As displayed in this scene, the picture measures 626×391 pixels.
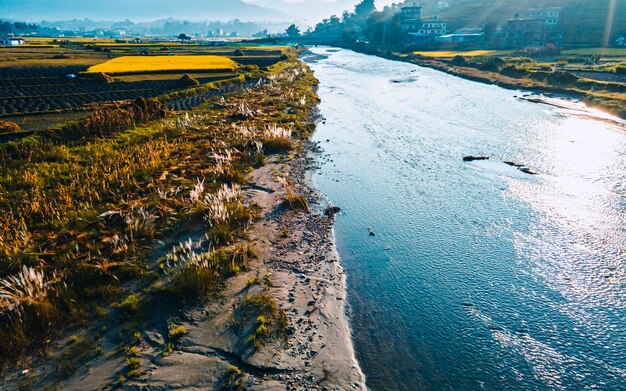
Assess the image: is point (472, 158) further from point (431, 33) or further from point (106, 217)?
point (431, 33)

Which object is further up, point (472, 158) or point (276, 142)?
point (276, 142)

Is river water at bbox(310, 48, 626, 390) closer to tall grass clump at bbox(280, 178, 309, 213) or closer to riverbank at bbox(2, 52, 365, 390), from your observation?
riverbank at bbox(2, 52, 365, 390)

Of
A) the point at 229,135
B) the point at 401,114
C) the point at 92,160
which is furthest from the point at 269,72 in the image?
the point at 92,160

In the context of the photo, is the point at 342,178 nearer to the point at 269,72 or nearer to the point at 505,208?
the point at 505,208

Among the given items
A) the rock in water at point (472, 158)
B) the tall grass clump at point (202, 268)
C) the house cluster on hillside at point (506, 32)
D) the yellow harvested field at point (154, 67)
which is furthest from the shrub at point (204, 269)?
the house cluster on hillside at point (506, 32)

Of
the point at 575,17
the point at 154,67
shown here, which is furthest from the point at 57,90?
the point at 575,17

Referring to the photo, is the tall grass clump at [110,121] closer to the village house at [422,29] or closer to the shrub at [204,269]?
the shrub at [204,269]
